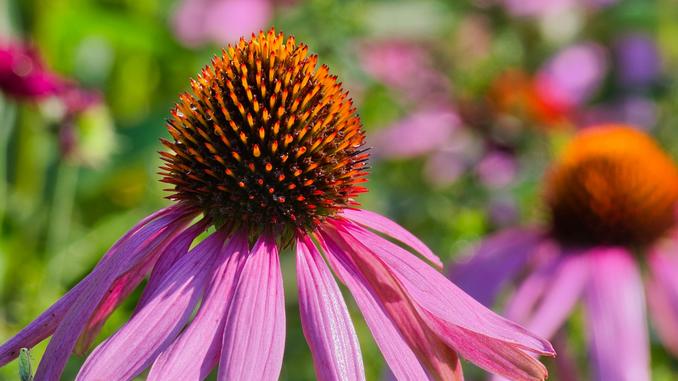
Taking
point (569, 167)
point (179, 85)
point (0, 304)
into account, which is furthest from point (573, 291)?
point (179, 85)

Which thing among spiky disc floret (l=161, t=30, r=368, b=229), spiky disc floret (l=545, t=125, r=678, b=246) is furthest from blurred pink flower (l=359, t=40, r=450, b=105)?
spiky disc floret (l=161, t=30, r=368, b=229)

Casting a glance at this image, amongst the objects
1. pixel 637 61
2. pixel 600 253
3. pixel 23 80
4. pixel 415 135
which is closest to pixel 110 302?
pixel 23 80

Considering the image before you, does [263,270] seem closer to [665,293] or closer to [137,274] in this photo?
[137,274]

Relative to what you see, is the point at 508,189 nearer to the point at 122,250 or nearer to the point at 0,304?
the point at 0,304

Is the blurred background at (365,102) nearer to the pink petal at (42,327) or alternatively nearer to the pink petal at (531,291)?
the pink petal at (531,291)

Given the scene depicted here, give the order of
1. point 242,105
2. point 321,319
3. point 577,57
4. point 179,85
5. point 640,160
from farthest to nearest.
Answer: point 577,57 < point 179,85 < point 640,160 < point 242,105 < point 321,319

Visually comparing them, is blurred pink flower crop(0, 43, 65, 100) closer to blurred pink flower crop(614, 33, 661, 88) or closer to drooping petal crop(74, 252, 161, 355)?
drooping petal crop(74, 252, 161, 355)
